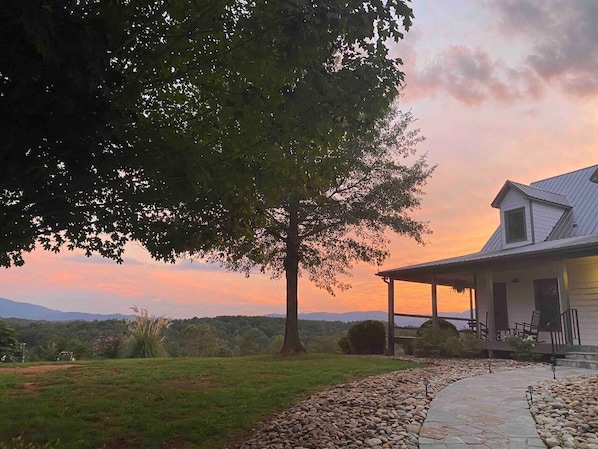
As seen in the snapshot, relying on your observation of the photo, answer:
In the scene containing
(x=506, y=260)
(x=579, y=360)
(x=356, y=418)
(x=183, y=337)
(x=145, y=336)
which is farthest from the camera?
(x=183, y=337)

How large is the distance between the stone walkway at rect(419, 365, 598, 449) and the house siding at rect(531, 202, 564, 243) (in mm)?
7958

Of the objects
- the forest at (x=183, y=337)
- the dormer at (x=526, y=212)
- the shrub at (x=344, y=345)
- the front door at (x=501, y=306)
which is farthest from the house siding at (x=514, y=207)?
the forest at (x=183, y=337)

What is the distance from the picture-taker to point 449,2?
9078 mm

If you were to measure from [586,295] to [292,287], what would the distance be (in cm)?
839

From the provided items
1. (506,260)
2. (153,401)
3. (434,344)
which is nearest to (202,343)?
(434,344)

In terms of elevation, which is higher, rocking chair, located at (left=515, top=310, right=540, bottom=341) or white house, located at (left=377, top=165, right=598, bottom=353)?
white house, located at (left=377, top=165, right=598, bottom=353)

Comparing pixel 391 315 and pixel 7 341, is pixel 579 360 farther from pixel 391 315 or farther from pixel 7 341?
pixel 7 341

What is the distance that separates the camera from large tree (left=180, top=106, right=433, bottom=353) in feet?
44.6

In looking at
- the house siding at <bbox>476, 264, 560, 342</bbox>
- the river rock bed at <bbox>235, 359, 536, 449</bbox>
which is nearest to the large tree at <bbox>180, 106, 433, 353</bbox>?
the house siding at <bbox>476, 264, 560, 342</bbox>

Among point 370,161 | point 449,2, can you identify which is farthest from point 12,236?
point 370,161

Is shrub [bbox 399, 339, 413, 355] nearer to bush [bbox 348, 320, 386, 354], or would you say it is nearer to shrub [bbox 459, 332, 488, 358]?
bush [bbox 348, 320, 386, 354]

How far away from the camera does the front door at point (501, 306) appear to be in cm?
1530

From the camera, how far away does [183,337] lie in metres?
22.0

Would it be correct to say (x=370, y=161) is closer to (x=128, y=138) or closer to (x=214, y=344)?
(x=128, y=138)
